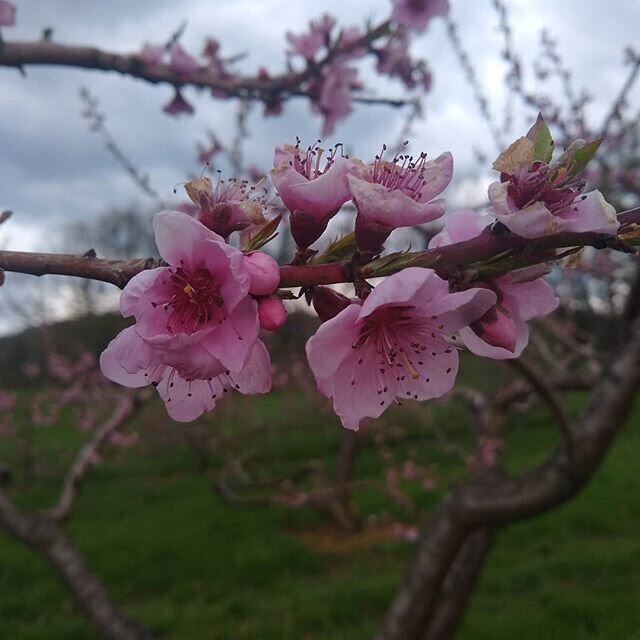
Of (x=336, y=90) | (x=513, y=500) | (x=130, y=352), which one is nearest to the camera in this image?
(x=130, y=352)

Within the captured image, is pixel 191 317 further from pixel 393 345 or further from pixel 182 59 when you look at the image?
pixel 182 59

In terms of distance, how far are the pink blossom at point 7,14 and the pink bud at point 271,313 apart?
173cm

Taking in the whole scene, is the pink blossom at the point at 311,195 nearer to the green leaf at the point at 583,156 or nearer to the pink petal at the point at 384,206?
the pink petal at the point at 384,206

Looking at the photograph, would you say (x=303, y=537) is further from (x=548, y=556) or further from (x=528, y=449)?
(x=528, y=449)

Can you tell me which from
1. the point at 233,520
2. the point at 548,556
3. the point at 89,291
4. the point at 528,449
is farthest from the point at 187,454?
the point at 89,291

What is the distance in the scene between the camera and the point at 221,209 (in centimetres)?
82

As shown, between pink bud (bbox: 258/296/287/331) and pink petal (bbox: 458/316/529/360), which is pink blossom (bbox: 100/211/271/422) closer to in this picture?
pink bud (bbox: 258/296/287/331)

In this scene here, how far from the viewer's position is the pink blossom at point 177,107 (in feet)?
7.99

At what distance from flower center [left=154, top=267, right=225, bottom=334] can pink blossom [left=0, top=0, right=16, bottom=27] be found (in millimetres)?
1578

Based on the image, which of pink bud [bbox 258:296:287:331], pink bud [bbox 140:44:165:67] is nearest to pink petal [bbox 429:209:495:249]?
pink bud [bbox 258:296:287:331]

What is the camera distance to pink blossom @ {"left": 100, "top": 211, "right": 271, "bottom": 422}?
29.3 inches

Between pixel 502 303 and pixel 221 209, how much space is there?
386 millimetres

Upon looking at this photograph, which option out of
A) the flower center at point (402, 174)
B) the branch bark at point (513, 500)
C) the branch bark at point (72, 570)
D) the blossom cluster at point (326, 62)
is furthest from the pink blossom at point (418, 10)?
the branch bark at point (72, 570)

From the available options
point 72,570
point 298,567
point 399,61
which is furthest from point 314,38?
point 298,567
